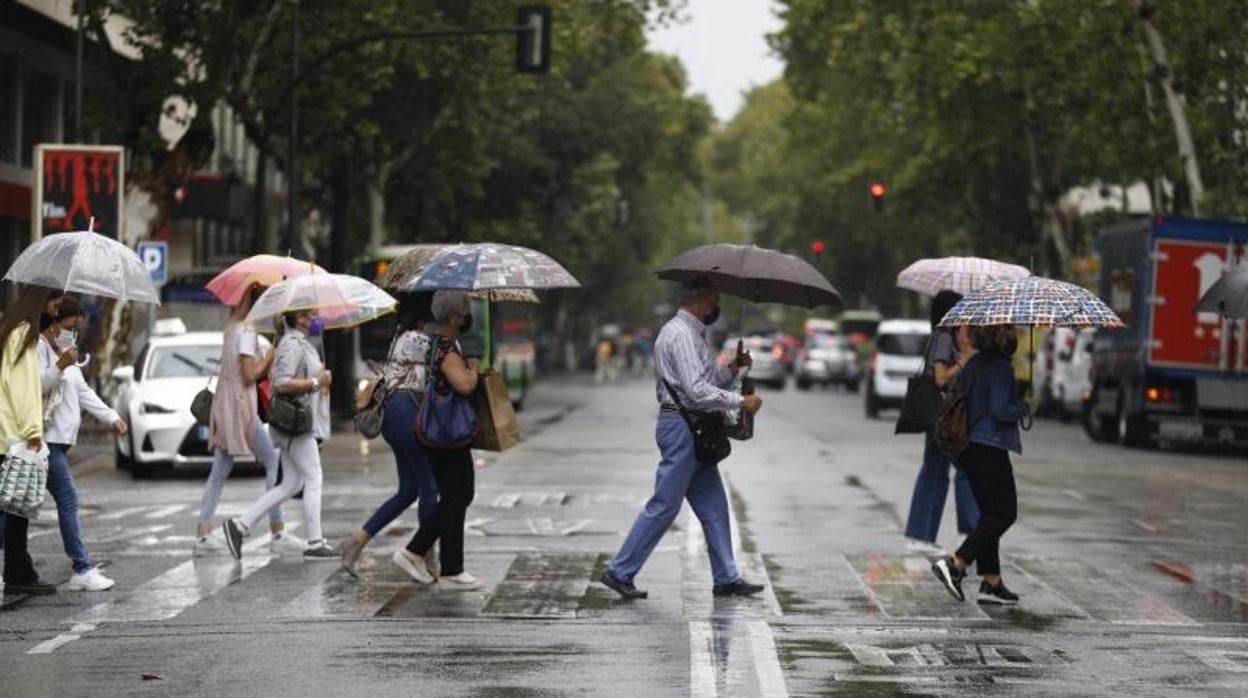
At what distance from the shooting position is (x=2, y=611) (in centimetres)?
1324

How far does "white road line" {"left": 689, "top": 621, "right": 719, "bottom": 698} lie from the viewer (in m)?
10.2

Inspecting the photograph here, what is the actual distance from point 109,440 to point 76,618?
67.5 ft

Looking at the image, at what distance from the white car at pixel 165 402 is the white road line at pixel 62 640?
12.4 metres

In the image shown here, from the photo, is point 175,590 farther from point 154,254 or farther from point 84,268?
point 154,254

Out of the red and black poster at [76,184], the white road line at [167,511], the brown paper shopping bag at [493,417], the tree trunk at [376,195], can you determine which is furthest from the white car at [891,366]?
the brown paper shopping bag at [493,417]

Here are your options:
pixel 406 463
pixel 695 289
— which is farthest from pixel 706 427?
pixel 406 463

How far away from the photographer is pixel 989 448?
46.4 feet

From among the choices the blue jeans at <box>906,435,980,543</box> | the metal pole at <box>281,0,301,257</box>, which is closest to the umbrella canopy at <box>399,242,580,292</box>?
the blue jeans at <box>906,435,980,543</box>

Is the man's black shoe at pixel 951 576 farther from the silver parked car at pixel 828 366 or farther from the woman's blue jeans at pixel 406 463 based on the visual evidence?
the silver parked car at pixel 828 366

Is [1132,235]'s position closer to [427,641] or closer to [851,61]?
[851,61]

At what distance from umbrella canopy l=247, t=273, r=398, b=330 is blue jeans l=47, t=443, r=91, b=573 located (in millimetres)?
2036

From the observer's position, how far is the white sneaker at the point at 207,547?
16.6 m

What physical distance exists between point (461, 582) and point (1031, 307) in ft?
11.4

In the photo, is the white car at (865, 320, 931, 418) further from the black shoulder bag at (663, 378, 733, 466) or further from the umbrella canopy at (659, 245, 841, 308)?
the black shoulder bag at (663, 378, 733, 466)
